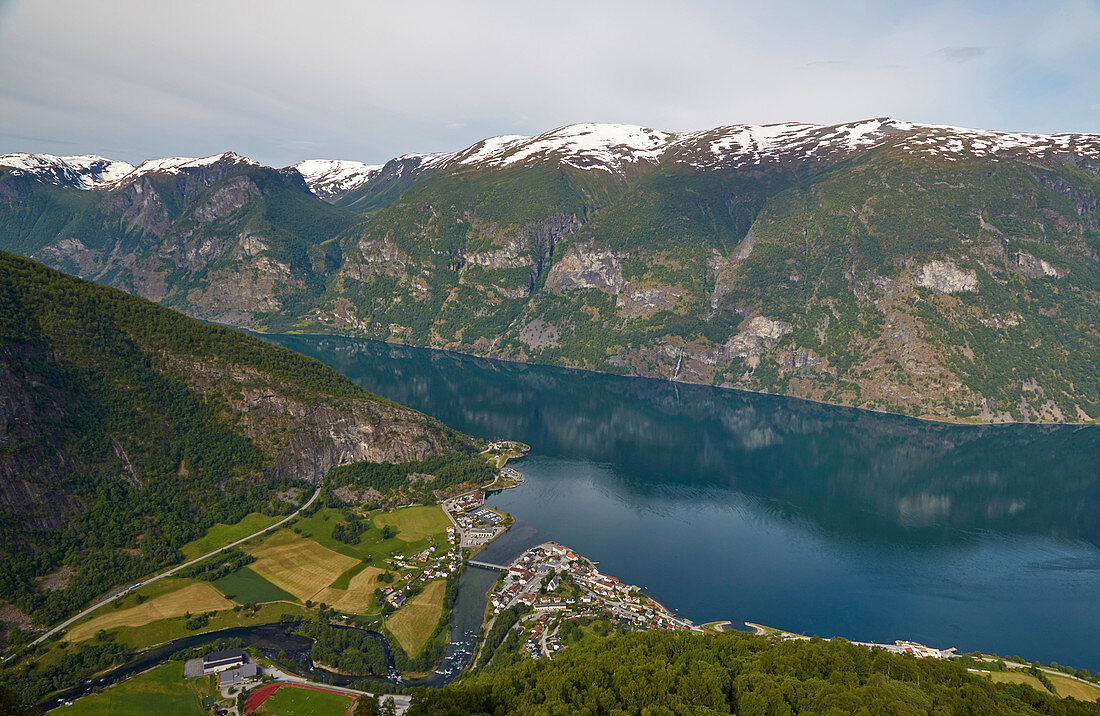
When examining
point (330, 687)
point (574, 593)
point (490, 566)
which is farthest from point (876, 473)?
point (330, 687)

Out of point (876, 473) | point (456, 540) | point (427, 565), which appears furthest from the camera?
point (876, 473)

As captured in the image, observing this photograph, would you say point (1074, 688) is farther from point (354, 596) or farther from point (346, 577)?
point (346, 577)

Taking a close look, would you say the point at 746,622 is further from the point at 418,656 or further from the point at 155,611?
the point at 155,611

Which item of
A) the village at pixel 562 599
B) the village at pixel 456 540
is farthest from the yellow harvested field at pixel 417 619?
the village at pixel 562 599

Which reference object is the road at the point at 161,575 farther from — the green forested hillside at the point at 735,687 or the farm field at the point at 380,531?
the green forested hillside at the point at 735,687

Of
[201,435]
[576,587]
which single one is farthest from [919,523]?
[201,435]
